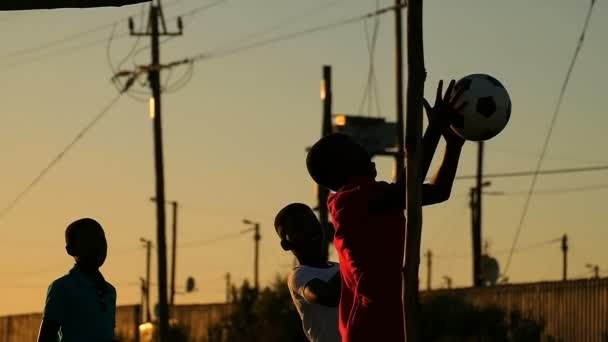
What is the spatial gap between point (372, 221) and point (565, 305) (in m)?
30.2

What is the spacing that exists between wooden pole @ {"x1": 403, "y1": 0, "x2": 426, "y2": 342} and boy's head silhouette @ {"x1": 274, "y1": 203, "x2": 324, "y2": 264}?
2.10 m

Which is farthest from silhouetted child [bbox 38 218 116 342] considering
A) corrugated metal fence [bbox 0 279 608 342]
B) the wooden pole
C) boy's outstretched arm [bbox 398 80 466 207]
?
corrugated metal fence [bbox 0 279 608 342]

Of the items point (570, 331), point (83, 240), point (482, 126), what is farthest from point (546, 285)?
point (482, 126)

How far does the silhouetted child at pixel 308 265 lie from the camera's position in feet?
35.6

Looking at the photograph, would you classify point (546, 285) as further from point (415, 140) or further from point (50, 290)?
point (415, 140)

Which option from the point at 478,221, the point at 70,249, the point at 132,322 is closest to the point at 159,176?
the point at 132,322

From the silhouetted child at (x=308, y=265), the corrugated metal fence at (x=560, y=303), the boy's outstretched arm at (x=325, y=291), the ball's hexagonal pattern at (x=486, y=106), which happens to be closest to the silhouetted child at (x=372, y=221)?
the ball's hexagonal pattern at (x=486, y=106)

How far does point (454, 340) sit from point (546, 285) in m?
2.74

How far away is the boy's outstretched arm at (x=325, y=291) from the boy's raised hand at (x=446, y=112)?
1.45 m

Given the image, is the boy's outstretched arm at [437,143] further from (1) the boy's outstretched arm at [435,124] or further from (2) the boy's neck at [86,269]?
(2) the boy's neck at [86,269]

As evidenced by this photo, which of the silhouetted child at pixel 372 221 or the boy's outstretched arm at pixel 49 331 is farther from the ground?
the silhouetted child at pixel 372 221

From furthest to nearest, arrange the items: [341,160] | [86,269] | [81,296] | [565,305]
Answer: [565,305]
[86,269]
[81,296]
[341,160]

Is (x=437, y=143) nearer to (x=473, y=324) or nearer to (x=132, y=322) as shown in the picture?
(x=473, y=324)

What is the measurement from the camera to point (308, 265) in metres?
11.0
